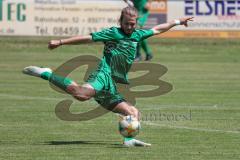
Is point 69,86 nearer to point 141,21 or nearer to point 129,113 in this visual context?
point 129,113

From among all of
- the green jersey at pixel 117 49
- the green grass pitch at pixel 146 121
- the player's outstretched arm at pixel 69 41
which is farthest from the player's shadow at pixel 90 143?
the player's outstretched arm at pixel 69 41

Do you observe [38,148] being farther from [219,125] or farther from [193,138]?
[219,125]

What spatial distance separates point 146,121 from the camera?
1488 centimetres

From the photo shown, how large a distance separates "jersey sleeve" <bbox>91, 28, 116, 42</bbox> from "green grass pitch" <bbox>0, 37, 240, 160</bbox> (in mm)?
1461

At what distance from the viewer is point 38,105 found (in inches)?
667

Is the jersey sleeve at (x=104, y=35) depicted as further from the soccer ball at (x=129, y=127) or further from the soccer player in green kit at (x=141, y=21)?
the soccer player in green kit at (x=141, y=21)

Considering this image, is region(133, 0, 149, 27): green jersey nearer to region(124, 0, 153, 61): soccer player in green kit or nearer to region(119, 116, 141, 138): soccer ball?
region(124, 0, 153, 61): soccer player in green kit

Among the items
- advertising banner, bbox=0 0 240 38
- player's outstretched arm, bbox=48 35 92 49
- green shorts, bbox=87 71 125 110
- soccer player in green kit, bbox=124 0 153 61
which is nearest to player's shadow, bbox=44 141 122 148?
green shorts, bbox=87 71 125 110

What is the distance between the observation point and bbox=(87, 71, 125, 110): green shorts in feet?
39.6

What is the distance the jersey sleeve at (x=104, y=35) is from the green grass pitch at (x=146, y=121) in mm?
1461

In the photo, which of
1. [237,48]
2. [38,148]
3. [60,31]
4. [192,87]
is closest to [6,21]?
[60,31]

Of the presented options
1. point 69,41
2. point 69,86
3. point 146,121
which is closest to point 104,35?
point 69,41

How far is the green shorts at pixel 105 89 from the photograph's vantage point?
39.6 feet

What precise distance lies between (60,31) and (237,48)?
7204 mm
